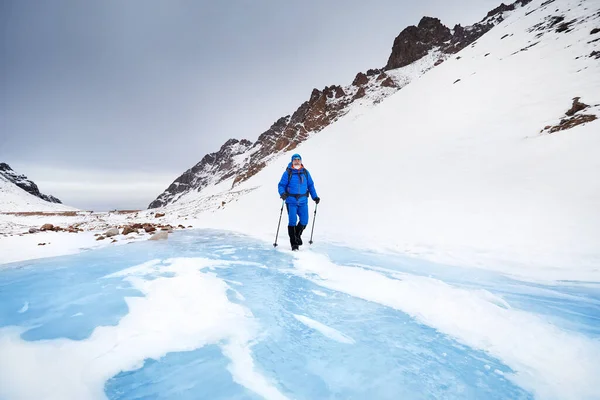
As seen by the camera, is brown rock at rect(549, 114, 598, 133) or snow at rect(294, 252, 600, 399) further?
brown rock at rect(549, 114, 598, 133)

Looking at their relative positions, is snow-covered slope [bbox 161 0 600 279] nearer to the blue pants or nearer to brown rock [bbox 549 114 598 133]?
brown rock [bbox 549 114 598 133]

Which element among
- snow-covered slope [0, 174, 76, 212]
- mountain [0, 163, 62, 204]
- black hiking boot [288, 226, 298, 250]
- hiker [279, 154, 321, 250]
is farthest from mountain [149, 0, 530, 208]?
mountain [0, 163, 62, 204]

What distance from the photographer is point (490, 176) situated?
9008 millimetres

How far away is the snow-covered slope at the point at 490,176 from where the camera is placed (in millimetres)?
5930

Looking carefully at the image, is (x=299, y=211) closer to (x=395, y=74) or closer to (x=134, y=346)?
(x=134, y=346)

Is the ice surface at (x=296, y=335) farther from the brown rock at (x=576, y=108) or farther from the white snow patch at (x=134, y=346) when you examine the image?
the brown rock at (x=576, y=108)

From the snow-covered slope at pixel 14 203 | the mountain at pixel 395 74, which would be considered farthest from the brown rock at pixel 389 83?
the snow-covered slope at pixel 14 203

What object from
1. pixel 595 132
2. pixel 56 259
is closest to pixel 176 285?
pixel 56 259

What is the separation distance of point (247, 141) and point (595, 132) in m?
200

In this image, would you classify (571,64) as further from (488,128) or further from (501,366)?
(501,366)

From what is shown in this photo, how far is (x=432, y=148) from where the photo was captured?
14.1m

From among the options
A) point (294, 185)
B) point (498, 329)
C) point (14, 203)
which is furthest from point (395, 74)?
point (14, 203)

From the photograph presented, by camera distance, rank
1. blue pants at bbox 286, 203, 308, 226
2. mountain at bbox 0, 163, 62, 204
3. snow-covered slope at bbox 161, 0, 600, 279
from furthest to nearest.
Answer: mountain at bbox 0, 163, 62, 204, blue pants at bbox 286, 203, 308, 226, snow-covered slope at bbox 161, 0, 600, 279

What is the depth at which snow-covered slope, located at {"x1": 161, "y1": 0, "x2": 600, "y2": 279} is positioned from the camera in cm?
593
